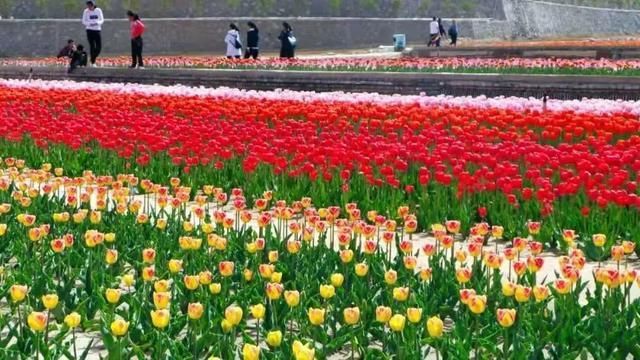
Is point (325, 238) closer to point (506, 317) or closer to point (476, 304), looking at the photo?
point (476, 304)

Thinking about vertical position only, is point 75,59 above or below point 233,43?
below

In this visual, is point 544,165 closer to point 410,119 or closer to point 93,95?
point 410,119

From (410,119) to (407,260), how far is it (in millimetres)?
7716

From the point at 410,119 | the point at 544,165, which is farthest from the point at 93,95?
the point at 544,165

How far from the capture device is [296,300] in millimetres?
4699

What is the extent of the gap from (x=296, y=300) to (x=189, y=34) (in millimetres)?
40793

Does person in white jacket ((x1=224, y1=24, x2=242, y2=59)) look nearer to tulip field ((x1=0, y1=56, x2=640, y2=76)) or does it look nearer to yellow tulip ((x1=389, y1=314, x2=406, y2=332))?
tulip field ((x1=0, y1=56, x2=640, y2=76))

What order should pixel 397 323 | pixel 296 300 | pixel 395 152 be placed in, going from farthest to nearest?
pixel 395 152 < pixel 296 300 < pixel 397 323

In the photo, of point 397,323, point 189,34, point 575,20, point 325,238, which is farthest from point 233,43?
point 575,20

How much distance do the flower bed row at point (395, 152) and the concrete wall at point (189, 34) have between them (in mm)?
27868

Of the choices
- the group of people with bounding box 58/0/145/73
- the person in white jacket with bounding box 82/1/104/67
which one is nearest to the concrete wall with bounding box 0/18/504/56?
the group of people with bounding box 58/0/145/73

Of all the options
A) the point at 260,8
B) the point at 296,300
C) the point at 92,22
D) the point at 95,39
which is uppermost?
the point at 260,8

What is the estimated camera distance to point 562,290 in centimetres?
494

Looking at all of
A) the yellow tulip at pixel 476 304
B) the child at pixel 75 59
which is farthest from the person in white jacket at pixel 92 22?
the yellow tulip at pixel 476 304
